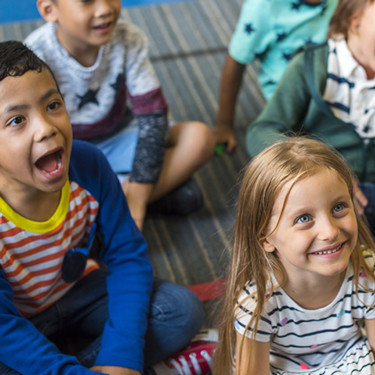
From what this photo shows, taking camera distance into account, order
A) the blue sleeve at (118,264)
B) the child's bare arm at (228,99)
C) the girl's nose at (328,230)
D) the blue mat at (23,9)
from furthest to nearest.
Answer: the blue mat at (23,9), the child's bare arm at (228,99), the blue sleeve at (118,264), the girl's nose at (328,230)

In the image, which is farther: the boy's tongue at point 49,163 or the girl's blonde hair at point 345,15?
the girl's blonde hair at point 345,15

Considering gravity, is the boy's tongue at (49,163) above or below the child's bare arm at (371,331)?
above

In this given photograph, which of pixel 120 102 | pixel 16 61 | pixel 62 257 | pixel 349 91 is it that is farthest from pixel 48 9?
pixel 349 91

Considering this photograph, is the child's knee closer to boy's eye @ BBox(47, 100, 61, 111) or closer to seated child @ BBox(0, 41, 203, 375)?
seated child @ BBox(0, 41, 203, 375)

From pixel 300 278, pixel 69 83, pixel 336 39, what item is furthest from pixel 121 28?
pixel 300 278

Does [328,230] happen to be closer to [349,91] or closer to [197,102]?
[349,91]

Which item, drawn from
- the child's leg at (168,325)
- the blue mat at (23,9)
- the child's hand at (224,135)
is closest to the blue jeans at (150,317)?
the child's leg at (168,325)

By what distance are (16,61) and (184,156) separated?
713 mm

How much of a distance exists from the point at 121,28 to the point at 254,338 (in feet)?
2.75

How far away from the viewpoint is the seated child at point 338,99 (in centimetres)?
133

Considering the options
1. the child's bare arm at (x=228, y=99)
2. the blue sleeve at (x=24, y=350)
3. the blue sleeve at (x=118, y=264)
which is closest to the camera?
the blue sleeve at (x=24, y=350)

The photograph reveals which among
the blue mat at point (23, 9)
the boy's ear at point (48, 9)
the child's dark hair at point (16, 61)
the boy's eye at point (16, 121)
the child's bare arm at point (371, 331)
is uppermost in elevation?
the child's dark hair at point (16, 61)

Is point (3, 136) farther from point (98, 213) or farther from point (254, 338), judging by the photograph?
point (254, 338)

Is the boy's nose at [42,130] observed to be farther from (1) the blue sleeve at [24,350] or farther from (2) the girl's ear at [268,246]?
(2) the girl's ear at [268,246]
